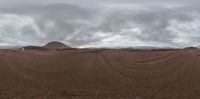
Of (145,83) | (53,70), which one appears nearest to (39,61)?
(53,70)

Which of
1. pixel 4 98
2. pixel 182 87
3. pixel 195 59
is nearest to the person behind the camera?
pixel 4 98

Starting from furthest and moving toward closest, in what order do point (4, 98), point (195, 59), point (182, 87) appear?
point (195, 59), point (182, 87), point (4, 98)

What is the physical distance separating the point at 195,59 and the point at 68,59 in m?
4.22

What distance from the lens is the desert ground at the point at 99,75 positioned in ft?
33.8

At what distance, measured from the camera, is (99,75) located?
10.7 m

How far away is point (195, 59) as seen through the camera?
37.0 feet

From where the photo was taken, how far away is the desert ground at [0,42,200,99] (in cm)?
1029

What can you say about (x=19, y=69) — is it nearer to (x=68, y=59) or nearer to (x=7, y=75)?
(x=7, y=75)

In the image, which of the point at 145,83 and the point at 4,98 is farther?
the point at 145,83

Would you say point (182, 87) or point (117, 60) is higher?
point (117, 60)

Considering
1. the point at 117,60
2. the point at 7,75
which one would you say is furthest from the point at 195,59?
the point at 7,75

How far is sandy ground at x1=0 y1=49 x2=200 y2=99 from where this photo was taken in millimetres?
10289

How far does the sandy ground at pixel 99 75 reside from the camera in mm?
10289

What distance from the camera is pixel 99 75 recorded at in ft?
35.2
